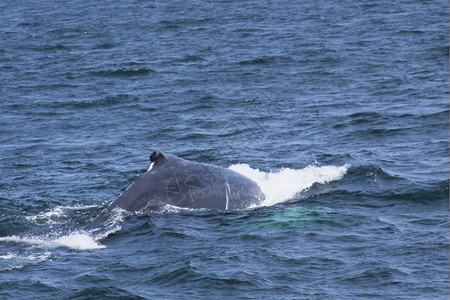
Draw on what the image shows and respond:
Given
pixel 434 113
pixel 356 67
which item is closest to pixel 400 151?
pixel 434 113

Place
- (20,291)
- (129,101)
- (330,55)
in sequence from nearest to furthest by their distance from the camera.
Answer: (20,291) < (129,101) < (330,55)

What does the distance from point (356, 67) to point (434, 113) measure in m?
8.63

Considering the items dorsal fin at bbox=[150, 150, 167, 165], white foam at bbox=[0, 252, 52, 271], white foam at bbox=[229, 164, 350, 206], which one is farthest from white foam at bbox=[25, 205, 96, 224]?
white foam at bbox=[229, 164, 350, 206]

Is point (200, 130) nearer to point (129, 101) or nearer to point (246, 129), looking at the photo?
point (246, 129)

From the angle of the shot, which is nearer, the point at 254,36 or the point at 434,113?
the point at 434,113

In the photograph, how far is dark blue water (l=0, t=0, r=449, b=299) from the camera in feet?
48.8

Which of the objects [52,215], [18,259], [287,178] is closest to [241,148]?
[287,178]

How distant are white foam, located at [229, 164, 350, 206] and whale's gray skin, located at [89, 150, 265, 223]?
1104 millimetres

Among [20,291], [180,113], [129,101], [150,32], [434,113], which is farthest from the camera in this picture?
[150,32]

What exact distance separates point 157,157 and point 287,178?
15.6 ft

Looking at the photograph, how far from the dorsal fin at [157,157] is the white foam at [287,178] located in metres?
2.53

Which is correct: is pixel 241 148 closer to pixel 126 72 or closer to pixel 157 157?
pixel 157 157

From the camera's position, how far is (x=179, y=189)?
56.2ft

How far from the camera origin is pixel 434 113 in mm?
27156
